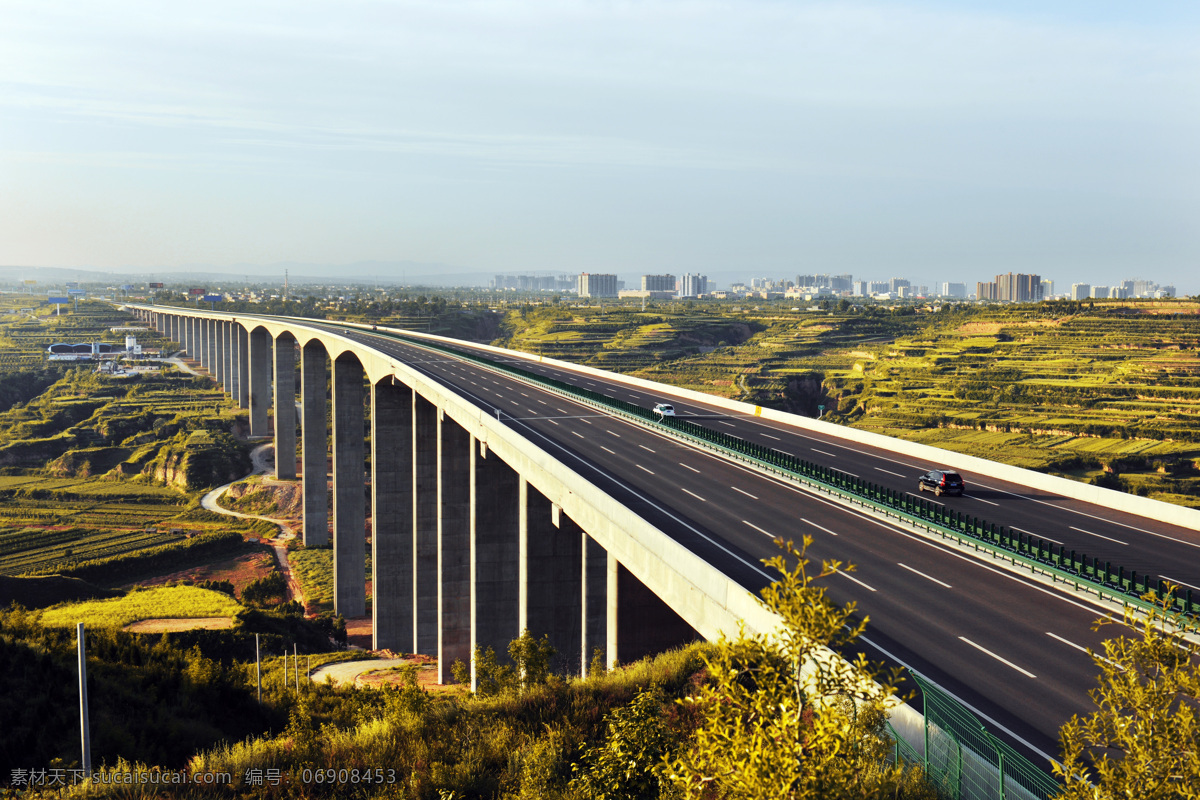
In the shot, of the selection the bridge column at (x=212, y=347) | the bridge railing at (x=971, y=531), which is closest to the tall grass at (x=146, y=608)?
the bridge railing at (x=971, y=531)

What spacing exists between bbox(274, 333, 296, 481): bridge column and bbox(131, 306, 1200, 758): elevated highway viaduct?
31.6 metres

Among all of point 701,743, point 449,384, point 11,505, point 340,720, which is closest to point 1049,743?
point 701,743

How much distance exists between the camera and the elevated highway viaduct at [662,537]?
19891mm

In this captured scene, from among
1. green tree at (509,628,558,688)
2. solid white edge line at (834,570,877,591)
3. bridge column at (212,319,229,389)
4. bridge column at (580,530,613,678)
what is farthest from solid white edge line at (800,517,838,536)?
bridge column at (212,319,229,389)

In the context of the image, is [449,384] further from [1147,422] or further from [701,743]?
[1147,422]

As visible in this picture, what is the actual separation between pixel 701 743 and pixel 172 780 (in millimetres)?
14706

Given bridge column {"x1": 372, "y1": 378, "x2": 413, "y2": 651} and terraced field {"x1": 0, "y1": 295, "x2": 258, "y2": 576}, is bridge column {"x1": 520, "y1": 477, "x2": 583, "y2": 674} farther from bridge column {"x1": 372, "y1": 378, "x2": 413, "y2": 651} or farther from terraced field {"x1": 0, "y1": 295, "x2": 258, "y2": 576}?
terraced field {"x1": 0, "y1": 295, "x2": 258, "y2": 576}

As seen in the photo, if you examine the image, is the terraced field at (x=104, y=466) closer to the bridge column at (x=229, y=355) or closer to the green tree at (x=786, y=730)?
the bridge column at (x=229, y=355)

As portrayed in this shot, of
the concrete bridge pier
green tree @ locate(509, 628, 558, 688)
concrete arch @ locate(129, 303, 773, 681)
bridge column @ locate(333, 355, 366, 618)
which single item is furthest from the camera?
bridge column @ locate(333, 355, 366, 618)

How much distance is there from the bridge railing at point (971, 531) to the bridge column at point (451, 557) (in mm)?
15574

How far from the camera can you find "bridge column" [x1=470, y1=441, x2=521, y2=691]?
155 feet

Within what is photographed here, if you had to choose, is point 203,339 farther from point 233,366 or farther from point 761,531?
point 761,531

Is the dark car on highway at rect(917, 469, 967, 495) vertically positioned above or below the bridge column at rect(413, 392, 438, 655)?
above

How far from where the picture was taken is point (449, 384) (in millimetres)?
64000
